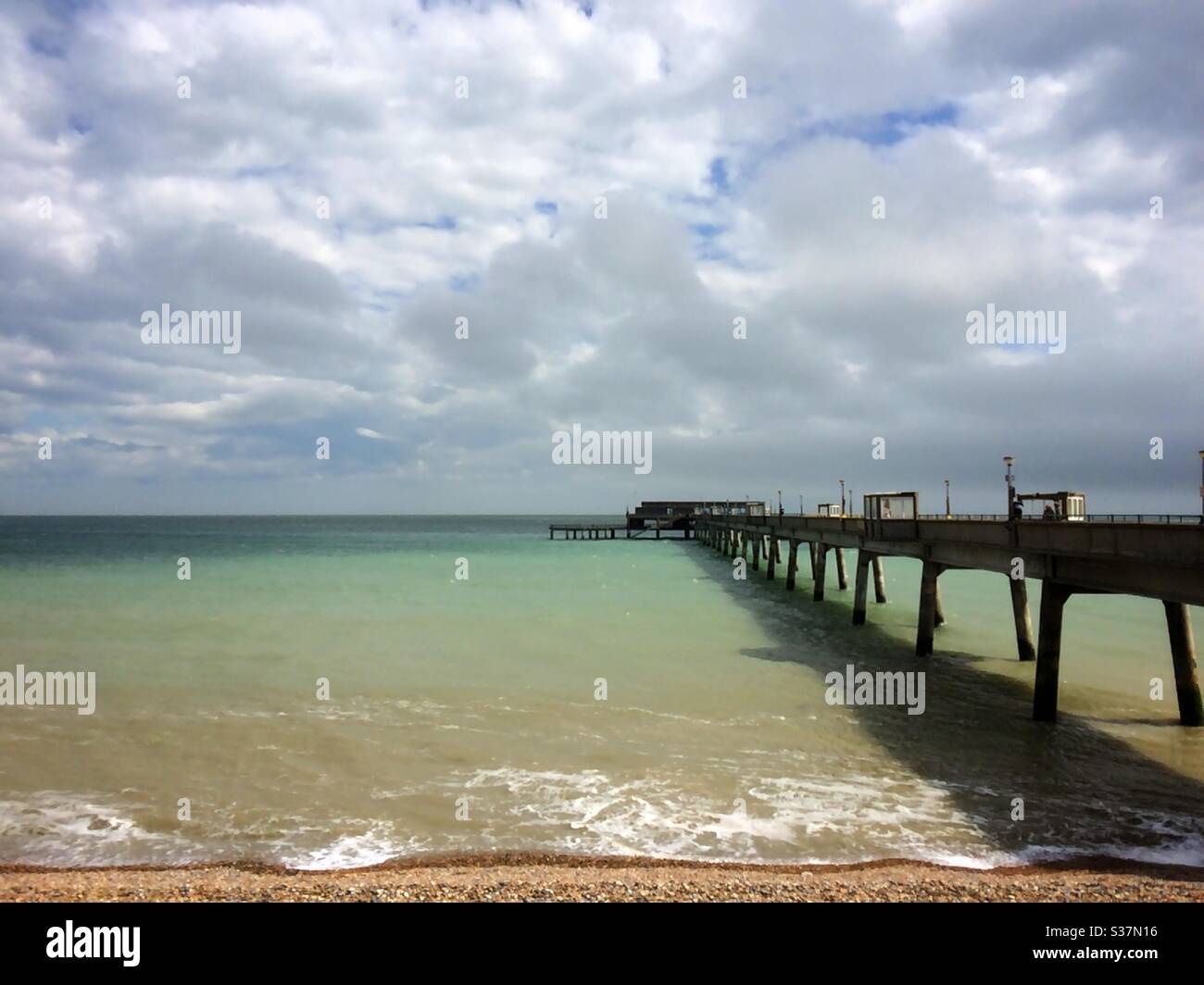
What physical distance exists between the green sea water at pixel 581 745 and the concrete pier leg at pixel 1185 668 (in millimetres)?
795

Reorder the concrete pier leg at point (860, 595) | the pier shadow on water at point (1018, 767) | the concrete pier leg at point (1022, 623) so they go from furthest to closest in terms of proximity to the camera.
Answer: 1. the concrete pier leg at point (860, 595)
2. the concrete pier leg at point (1022, 623)
3. the pier shadow on water at point (1018, 767)

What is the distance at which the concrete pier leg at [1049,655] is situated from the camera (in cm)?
1448

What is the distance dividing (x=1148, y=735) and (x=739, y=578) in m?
33.3

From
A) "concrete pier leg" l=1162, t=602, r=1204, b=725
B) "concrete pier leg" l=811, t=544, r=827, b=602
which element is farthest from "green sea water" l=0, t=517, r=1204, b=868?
"concrete pier leg" l=811, t=544, r=827, b=602

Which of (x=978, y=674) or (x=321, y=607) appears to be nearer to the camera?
(x=978, y=674)

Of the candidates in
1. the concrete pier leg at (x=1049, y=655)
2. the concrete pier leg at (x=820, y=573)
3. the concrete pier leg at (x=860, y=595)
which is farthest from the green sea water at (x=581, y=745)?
the concrete pier leg at (x=820, y=573)

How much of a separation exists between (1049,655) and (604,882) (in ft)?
37.7

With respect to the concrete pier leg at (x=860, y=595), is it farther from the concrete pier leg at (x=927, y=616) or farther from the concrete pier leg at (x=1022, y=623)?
the concrete pier leg at (x=1022, y=623)

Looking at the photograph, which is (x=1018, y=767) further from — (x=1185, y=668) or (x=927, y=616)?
(x=927, y=616)

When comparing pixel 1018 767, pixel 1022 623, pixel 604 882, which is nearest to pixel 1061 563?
pixel 1018 767
